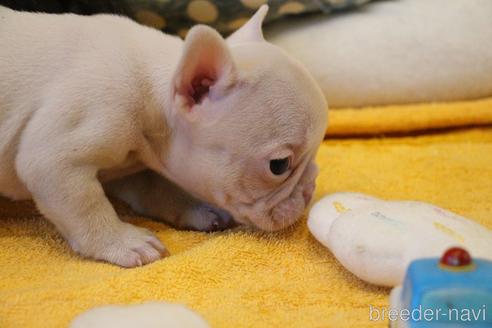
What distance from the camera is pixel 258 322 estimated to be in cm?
114

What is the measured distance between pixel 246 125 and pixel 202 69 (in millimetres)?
135

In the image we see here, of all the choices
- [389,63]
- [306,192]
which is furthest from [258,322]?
[389,63]

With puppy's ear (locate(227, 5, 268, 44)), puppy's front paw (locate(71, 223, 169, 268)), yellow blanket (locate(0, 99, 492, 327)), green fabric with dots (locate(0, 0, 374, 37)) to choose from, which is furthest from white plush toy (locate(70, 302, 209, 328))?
green fabric with dots (locate(0, 0, 374, 37))

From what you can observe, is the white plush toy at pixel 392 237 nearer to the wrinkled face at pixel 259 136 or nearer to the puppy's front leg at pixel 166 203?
the wrinkled face at pixel 259 136

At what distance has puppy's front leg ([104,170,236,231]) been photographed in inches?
60.9

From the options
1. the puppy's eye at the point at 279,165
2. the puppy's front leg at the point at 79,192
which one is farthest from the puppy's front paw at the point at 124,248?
the puppy's eye at the point at 279,165

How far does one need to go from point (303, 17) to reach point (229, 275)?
1188 mm

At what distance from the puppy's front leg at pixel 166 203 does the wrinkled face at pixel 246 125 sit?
0.13m

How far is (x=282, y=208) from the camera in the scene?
4.65 ft

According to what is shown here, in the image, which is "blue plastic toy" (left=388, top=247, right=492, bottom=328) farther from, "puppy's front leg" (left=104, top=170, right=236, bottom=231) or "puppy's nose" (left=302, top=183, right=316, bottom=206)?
"puppy's front leg" (left=104, top=170, right=236, bottom=231)

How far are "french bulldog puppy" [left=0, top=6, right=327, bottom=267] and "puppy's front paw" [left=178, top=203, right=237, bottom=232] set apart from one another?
7cm

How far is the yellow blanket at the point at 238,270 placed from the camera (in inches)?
46.2

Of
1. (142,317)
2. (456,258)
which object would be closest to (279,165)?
(142,317)

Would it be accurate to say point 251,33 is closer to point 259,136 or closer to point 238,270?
point 259,136
